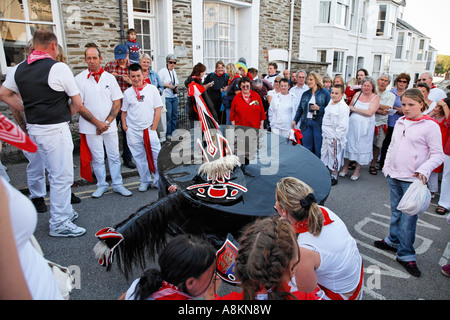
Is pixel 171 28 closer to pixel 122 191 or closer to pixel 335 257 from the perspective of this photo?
pixel 122 191

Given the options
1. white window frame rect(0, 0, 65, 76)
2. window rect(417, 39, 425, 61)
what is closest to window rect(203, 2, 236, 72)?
white window frame rect(0, 0, 65, 76)

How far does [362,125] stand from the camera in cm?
600

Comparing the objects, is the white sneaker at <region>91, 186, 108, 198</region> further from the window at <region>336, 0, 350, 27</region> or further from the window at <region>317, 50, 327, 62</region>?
the window at <region>336, 0, 350, 27</region>

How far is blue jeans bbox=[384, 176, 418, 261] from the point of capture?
318 cm

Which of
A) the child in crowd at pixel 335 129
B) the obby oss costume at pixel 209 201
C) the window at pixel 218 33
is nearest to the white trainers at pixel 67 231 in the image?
the obby oss costume at pixel 209 201

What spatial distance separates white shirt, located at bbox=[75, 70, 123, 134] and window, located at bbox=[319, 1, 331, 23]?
49.5ft

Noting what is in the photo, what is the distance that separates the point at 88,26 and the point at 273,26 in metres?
7.64

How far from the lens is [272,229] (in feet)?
5.10

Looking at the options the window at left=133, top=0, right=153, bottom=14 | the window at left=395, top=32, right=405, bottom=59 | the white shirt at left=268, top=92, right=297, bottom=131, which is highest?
the window at left=395, top=32, right=405, bottom=59

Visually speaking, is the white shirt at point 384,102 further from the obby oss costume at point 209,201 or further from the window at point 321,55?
the window at point 321,55

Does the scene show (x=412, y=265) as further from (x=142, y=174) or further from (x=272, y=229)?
(x=142, y=174)

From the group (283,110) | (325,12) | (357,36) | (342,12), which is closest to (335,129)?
(283,110)

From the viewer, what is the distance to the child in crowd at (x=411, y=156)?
304 cm

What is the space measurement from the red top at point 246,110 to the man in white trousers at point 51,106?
3091 mm
